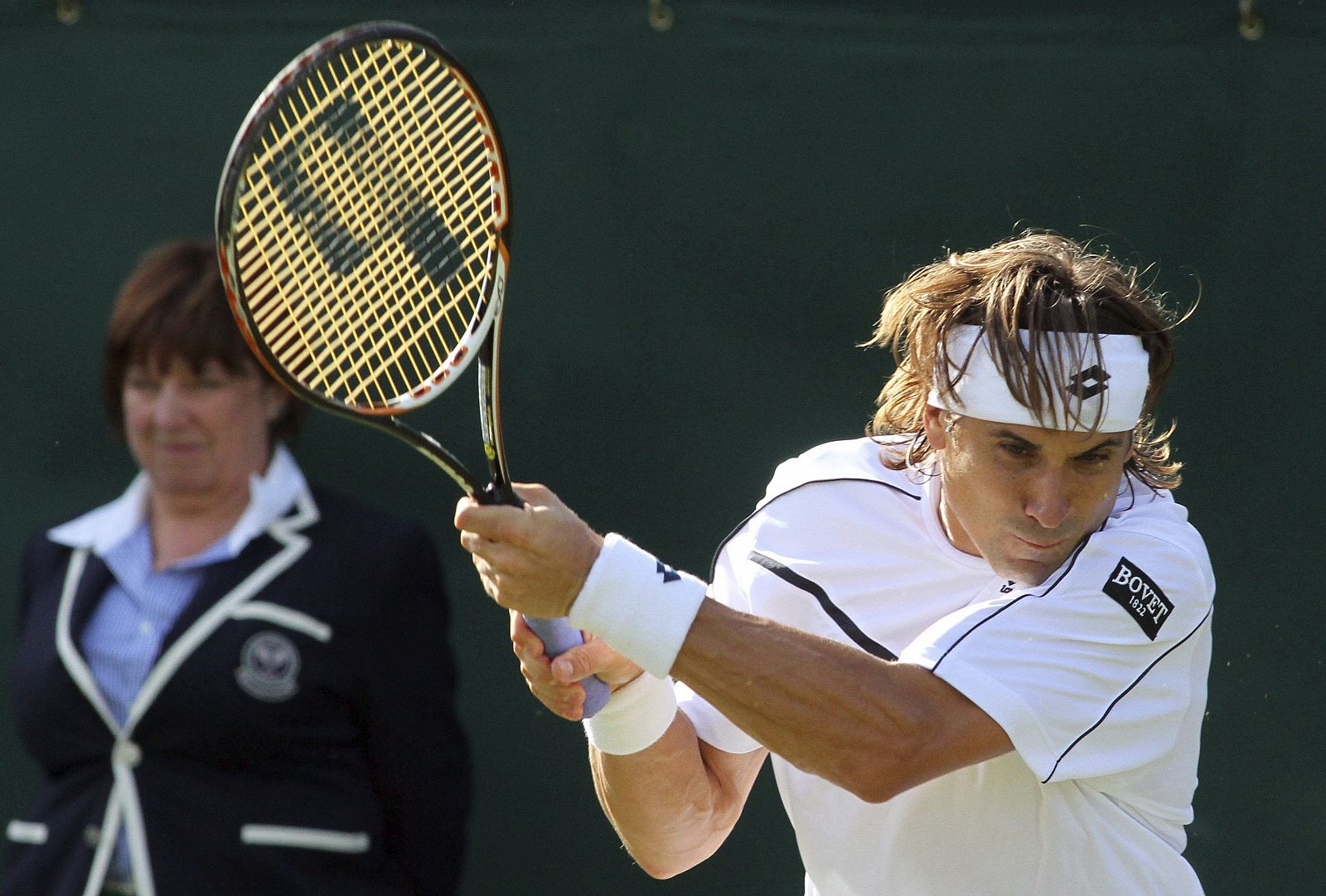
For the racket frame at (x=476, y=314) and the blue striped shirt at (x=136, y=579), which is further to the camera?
the blue striped shirt at (x=136, y=579)

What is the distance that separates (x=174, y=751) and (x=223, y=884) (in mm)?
209

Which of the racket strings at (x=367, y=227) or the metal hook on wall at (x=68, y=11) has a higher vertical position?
the metal hook on wall at (x=68, y=11)

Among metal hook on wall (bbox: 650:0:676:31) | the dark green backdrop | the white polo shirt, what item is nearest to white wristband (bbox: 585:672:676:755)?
the white polo shirt

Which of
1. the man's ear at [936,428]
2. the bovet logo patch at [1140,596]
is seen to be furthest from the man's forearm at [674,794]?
the bovet logo patch at [1140,596]

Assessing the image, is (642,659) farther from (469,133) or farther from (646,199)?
(646,199)

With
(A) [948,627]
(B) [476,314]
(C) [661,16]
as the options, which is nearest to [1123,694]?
(A) [948,627]

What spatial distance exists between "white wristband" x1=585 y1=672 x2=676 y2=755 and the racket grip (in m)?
0.06

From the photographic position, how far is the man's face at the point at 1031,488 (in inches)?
78.8

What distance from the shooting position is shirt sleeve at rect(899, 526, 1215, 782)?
6.26 ft

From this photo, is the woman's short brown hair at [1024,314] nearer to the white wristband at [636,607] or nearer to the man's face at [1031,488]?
the man's face at [1031,488]

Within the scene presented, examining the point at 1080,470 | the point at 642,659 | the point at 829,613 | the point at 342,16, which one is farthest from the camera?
the point at 342,16

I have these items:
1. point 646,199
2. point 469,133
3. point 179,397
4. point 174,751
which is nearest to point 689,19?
point 646,199

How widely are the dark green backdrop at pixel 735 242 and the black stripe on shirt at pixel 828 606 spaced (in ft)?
2.60

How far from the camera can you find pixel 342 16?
2961 mm
